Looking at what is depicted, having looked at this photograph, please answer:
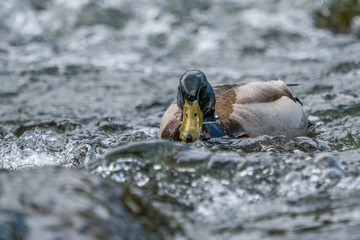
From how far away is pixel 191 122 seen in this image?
14.7 ft

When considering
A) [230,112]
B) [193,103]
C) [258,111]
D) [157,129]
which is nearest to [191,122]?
Result: [193,103]

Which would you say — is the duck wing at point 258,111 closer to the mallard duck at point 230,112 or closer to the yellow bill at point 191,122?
the mallard duck at point 230,112

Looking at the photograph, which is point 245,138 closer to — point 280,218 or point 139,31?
point 280,218

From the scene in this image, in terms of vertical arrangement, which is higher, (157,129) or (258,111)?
(258,111)

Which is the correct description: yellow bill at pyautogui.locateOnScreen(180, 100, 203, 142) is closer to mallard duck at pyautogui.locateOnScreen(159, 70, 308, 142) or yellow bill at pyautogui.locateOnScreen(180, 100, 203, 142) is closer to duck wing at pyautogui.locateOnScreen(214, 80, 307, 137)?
mallard duck at pyautogui.locateOnScreen(159, 70, 308, 142)

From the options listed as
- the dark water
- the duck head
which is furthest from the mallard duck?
the dark water

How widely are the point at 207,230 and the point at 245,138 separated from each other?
2.31 m

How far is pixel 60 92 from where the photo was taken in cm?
754

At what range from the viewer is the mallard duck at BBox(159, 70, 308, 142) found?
4.60 m

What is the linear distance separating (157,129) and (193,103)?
1.43 metres

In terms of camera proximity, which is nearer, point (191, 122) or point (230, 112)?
point (191, 122)

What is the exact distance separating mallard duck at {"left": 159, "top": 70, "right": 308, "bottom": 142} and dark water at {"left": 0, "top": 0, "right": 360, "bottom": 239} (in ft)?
0.61

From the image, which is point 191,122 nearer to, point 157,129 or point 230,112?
point 230,112

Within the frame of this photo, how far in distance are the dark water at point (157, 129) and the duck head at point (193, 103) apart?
0.25 m
